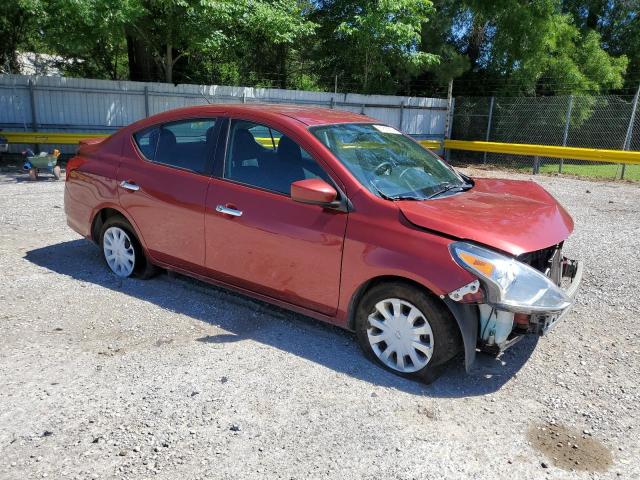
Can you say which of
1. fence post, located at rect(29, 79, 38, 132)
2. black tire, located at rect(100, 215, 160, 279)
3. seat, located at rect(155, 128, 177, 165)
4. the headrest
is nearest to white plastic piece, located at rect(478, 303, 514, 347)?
seat, located at rect(155, 128, 177, 165)

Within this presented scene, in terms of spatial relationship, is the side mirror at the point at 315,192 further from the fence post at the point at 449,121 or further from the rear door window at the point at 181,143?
the fence post at the point at 449,121

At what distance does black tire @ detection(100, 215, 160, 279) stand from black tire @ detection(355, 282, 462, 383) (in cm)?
249

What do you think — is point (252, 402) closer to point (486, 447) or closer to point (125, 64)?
point (486, 447)

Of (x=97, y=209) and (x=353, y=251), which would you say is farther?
(x=97, y=209)

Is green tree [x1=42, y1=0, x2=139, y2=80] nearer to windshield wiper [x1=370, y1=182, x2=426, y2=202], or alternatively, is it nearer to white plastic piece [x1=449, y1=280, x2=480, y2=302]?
windshield wiper [x1=370, y1=182, x2=426, y2=202]

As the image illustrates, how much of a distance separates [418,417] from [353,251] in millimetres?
1141

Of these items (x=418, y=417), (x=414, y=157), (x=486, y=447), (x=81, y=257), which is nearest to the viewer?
(x=486, y=447)

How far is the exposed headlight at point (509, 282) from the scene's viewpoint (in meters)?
3.26

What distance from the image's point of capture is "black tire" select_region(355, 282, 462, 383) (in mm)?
3449

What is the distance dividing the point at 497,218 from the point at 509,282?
574mm

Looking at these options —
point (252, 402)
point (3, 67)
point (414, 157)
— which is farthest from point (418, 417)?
point (3, 67)

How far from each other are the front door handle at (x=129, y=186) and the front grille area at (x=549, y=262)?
340 cm

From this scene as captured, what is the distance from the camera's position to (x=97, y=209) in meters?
5.38

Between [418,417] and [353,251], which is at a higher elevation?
[353,251]
